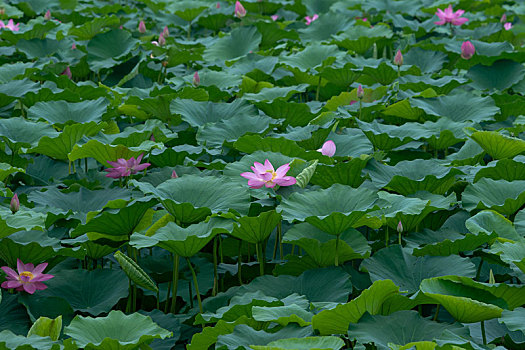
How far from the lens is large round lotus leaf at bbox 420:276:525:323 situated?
1446 mm

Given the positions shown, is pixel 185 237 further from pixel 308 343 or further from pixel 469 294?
pixel 469 294

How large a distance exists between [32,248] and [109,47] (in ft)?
7.24

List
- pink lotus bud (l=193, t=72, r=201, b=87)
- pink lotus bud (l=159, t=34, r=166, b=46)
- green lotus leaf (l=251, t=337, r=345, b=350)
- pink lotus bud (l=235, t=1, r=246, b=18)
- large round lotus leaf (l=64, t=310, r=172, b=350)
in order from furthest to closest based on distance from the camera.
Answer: pink lotus bud (l=235, t=1, r=246, b=18) < pink lotus bud (l=159, t=34, r=166, b=46) < pink lotus bud (l=193, t=72, r=201, b=87) < large round lotus leaf (l=64, t=310, r=172, b=350) < green lotus leaf (l=251, t=337, r=345, b=350)

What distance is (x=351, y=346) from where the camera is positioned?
5.04ft

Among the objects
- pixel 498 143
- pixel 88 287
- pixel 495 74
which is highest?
pixel 498 143

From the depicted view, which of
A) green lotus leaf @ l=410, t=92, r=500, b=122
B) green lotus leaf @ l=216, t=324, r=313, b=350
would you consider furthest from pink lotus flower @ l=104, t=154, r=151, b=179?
green lotus leaf @ l=410, t=92, r=500, b=122

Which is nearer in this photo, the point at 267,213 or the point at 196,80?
the point at 267,213

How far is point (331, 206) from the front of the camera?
181 cm

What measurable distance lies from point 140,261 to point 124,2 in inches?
190

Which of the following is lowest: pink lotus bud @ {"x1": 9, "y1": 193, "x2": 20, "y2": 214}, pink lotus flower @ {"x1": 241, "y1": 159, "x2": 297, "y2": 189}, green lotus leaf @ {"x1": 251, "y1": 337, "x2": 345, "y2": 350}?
pink lotus bud @ {"x1": 9, "y1": 193, "x2": 20, "y2": 214}

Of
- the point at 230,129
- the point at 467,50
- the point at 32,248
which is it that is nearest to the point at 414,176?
the point at 230,129

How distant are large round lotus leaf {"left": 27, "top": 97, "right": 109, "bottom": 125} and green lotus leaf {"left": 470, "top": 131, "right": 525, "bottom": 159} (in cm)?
137

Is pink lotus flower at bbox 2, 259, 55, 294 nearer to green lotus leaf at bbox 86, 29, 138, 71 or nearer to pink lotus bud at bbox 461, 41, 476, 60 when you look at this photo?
green lotus leaf at bbox 86, 29, 138, 71

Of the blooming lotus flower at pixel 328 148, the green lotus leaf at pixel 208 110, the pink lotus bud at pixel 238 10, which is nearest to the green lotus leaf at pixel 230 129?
the green lotus leaf at pixel 208 110
